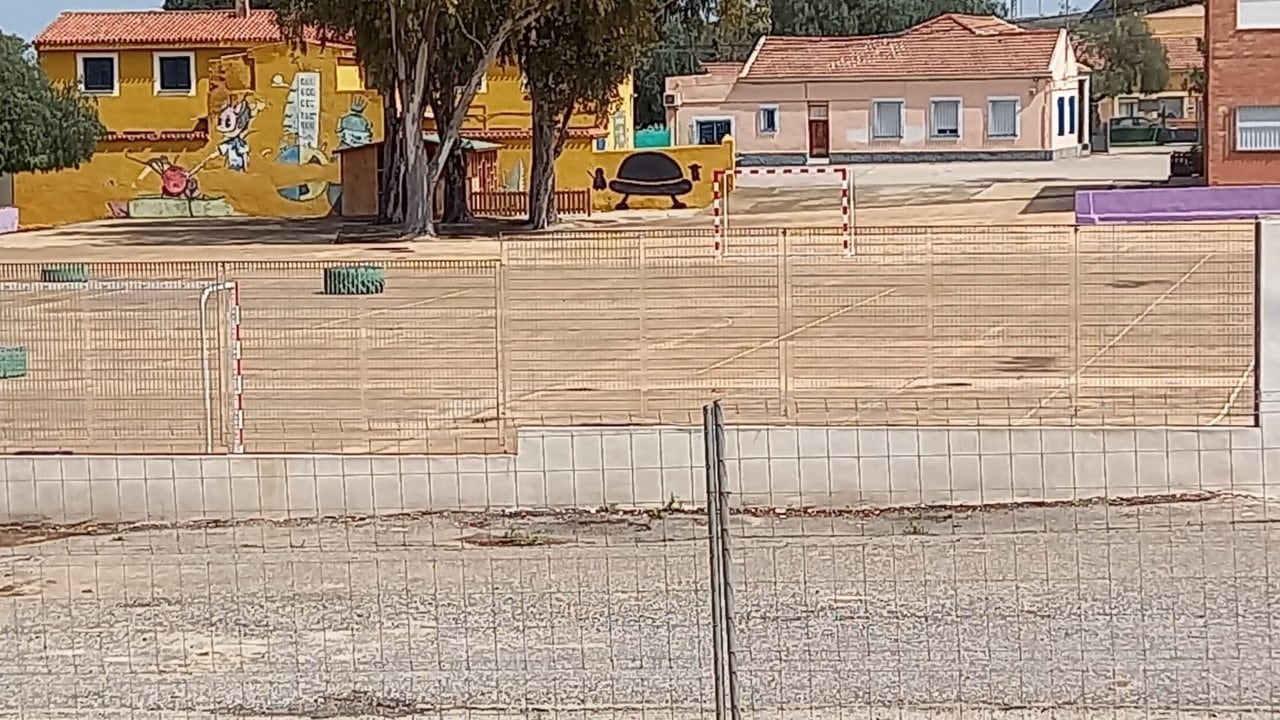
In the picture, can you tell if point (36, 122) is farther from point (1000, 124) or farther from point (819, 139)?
point (1000, 124)

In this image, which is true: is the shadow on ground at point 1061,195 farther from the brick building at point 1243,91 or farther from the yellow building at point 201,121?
the yellow building at point 201,121

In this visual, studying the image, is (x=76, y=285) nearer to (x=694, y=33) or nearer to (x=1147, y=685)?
(x=1147, y=685)

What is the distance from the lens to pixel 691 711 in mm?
7832

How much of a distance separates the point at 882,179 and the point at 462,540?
196 feet

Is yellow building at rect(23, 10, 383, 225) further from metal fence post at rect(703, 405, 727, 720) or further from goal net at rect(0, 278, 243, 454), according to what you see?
metal fence post at rect(703, 405, 727, 720)

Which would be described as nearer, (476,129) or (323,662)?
(323,662)

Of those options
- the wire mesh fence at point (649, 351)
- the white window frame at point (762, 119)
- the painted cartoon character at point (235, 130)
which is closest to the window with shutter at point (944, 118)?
the white window frame at point (762, 119)

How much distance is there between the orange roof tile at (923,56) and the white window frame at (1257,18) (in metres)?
33.5

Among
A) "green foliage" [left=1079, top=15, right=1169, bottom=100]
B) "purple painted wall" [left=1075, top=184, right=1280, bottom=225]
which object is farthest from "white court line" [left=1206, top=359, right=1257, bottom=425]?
"green foliage" [left=1079, top=15, right=1169, bottom=100]

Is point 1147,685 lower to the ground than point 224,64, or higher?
lower

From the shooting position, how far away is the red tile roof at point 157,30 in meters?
60.0

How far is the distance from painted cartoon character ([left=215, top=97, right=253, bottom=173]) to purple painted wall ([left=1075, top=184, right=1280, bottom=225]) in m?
23.2

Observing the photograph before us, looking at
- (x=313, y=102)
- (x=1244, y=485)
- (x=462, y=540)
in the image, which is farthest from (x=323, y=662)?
(x=313, y=102)

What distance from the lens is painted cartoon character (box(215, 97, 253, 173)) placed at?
56719 millimetres
